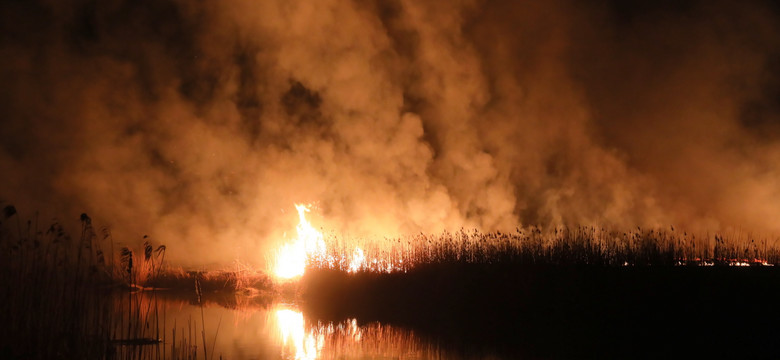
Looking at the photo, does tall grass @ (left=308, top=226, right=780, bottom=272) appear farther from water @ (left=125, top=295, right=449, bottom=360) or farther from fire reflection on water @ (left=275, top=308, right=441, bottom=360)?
fire reflection on water @ (left=275, top=308, right=441, bottom=360)

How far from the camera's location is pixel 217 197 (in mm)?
23078

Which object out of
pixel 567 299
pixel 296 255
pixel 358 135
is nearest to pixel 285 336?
pixel 567 299

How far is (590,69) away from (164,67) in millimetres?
16604

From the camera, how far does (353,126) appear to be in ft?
76.3

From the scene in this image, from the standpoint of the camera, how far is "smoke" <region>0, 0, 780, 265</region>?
21703 mm

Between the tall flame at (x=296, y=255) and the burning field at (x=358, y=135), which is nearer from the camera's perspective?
the tall flame at (x=296, y=255)

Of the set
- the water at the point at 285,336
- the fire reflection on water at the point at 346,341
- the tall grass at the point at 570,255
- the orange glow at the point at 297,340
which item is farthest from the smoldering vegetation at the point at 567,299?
the orange glow at the point at 297,340

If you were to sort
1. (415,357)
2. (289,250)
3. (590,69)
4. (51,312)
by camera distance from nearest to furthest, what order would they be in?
(51,312), (415,357), (289,250), (590,69)

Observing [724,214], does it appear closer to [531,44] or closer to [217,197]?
[531,44]

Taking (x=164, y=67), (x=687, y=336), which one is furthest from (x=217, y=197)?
(x=687, y=336)

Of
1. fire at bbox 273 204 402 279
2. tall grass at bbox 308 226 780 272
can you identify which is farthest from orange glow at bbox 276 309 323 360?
tall grass at bbox 308 226 780 272

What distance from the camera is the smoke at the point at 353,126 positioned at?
71.2 feet

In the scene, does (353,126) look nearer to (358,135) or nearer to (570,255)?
(358,135)

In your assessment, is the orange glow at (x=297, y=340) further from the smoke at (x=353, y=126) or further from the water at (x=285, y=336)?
the smoke at (x=353, y=126)
